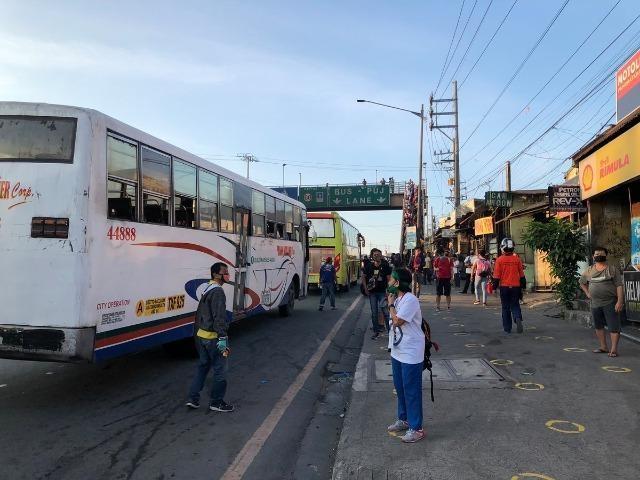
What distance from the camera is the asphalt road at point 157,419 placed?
443cm

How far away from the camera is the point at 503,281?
10844 millimetres

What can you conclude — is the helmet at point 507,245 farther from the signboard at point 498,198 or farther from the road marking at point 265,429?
the road marking at point 265,429

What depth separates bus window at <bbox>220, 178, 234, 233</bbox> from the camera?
9.52 m

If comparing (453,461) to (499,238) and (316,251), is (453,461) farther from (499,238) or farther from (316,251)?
(499,238)

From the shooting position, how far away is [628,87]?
11055 millimetres

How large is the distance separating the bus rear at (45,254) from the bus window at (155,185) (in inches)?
49.7

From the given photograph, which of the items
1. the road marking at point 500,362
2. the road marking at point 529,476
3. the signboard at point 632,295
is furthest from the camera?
the signboard at point 632,295

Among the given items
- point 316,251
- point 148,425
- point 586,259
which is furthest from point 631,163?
point 316,251

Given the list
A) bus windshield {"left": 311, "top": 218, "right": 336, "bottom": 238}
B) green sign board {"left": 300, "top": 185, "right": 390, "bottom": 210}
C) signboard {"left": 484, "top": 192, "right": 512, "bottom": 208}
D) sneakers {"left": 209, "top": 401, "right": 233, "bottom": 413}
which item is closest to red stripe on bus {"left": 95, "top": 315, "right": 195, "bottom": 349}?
sneakers {"left": 209, "top": 401, "right": 233, "bottom": 413}

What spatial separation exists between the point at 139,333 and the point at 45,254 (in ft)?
5.18

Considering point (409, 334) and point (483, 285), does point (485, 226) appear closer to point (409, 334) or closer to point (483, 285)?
point (483, 285)

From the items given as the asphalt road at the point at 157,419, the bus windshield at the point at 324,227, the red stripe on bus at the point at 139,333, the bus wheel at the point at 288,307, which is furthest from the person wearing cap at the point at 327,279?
the red stripe on bus at the point at 139,333

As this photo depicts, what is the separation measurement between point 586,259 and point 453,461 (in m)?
9.73

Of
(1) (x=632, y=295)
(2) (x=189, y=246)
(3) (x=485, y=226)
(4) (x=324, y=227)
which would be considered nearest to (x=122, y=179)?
(2) (x=189, y=246)
